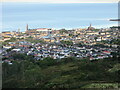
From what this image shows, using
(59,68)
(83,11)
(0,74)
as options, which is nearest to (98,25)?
(83,11)

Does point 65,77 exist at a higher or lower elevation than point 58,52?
lower

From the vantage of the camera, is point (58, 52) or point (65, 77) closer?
point (65, 77)

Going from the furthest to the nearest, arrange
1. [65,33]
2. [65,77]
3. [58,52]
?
[65,33] < [58,52] < [65,77]

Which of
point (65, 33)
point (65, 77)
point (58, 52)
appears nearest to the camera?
point (65, 77)

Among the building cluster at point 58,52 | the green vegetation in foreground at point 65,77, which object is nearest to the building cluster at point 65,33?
the building cluster at point 58,52

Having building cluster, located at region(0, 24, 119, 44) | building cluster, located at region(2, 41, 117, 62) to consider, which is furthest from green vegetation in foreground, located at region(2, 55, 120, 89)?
building cluster, located at region(0, 24, 119, 44)

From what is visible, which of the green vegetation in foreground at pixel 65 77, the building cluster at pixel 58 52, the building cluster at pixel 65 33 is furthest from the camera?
the building cluster at pixel 65 33

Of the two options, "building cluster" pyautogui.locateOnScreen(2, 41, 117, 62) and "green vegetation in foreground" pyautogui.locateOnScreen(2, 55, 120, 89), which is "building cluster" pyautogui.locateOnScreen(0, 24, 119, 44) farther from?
"green vegetation in foreground" pyautogui.locateOnScreen(2, 55, 120, 89)

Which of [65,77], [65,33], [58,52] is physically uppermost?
[65,33]

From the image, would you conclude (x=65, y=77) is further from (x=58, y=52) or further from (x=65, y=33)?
(x=65, y=33)

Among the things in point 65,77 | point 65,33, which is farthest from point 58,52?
point 65,33

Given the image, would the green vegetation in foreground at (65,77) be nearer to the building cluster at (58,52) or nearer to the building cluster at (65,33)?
the building cluster at (58,52)
